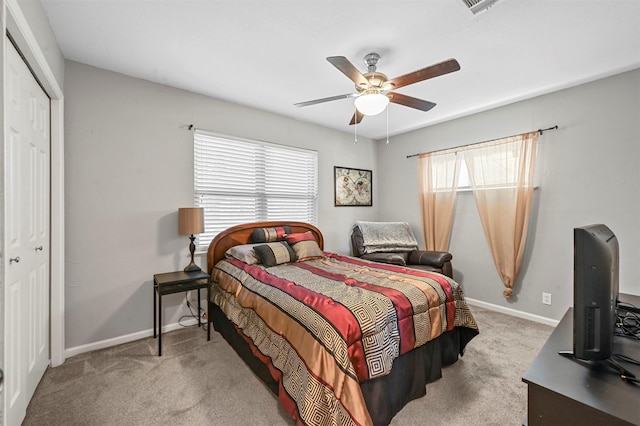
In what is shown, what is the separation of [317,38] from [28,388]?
3145mm

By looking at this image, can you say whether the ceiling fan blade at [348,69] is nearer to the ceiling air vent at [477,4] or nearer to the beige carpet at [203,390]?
the ceiling air vent at [477,4]

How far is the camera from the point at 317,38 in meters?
2.23

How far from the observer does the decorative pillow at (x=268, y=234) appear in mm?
3395

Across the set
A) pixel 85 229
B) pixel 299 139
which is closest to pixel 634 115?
pixel 299 139

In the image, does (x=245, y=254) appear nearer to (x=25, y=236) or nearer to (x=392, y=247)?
(x=25, y=236)

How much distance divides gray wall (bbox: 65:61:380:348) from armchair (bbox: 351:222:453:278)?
7.35 feet

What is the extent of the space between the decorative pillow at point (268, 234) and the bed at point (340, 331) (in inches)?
18.7

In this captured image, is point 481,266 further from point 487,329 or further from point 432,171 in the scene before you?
point 432,171

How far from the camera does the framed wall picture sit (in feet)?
15.0

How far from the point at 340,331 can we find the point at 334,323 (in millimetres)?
55

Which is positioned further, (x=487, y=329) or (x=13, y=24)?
(x=487, y=329)

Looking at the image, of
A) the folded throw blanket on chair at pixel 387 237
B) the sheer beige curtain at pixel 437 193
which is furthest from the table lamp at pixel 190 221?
the sheer beige curtain at pixel 437 193

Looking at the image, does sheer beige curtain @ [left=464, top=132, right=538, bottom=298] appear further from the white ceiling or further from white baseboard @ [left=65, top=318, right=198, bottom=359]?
white baseboard @ [left=65, top=318, right=198, bottom=359]

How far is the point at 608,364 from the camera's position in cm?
103
